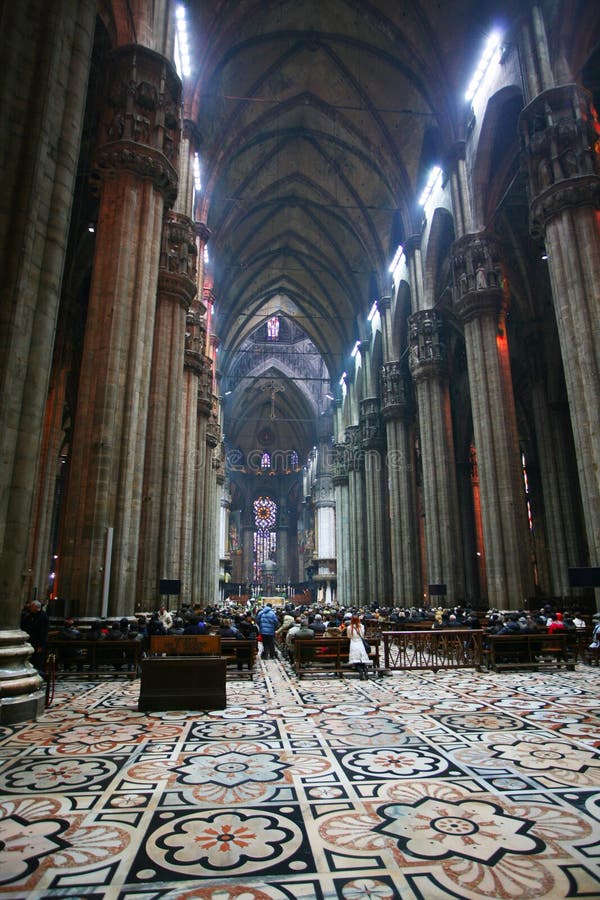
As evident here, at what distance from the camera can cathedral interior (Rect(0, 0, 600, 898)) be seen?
14.1ft

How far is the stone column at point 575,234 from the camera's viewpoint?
1227cm

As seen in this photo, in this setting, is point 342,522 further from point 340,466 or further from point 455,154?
point 455,154

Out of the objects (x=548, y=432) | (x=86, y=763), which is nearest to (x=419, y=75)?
(x=548, y=432)

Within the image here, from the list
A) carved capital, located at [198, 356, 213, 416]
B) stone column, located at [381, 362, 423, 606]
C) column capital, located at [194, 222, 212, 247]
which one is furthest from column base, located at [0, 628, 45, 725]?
column capital, located at [194, 222, 212, 247]

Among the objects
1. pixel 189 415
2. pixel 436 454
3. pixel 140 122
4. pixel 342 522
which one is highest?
pixel 140 122

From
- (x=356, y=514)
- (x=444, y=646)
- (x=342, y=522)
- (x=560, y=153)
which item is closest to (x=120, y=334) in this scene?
(x=444, y=646)

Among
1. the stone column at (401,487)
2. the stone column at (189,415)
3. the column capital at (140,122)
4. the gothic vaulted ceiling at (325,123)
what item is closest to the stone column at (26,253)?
the column capital at (140,122)

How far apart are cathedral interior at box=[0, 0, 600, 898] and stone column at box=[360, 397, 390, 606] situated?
187mm

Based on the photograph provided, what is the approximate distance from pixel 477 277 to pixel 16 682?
56.7ft

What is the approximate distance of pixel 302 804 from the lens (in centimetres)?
356

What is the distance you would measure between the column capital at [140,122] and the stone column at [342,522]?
99.1 ft

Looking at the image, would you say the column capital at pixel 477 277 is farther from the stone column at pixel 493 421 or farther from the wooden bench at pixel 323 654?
the wooden bench at pixel 323 654

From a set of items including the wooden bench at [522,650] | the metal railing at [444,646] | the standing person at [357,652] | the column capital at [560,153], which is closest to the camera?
the standing person at [357,652]

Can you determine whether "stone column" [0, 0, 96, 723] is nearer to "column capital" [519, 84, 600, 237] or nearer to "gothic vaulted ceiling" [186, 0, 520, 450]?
"column capital" [519, 84, 600, 237]
